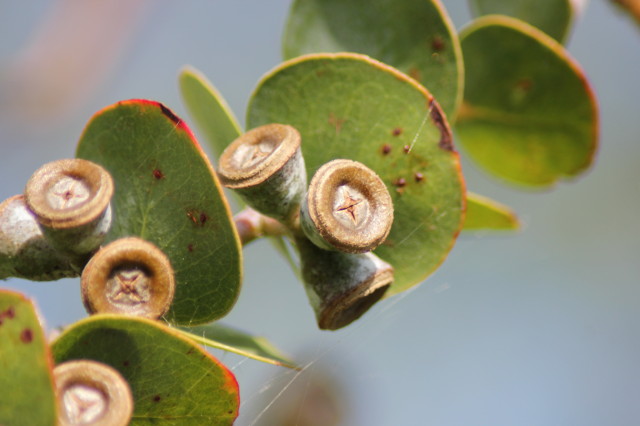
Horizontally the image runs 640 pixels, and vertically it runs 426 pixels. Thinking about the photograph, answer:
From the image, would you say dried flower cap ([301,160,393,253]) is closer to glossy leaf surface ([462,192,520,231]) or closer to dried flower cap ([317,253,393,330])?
dried flower cap ([317,253,393,330])

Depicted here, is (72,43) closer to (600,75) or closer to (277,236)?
(277,236)

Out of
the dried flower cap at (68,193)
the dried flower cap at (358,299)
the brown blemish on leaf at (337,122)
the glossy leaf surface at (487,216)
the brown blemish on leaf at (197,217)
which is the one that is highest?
the dried flower cap at (68,193)

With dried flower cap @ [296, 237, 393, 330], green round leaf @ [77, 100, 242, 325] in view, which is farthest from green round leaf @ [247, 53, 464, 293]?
green round leaf @ [77, 100, 242, 325]

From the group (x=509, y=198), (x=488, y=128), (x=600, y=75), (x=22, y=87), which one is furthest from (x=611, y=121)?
(x=22, y=87)

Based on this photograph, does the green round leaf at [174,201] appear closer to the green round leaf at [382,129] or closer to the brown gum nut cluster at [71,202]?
the brown gum nut cluster at [71,202]

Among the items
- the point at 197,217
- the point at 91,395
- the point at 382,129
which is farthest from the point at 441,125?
the point at 91,395

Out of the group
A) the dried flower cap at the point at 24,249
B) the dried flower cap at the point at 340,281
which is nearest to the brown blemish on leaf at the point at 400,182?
the dried flower cap at the point at 340,281
